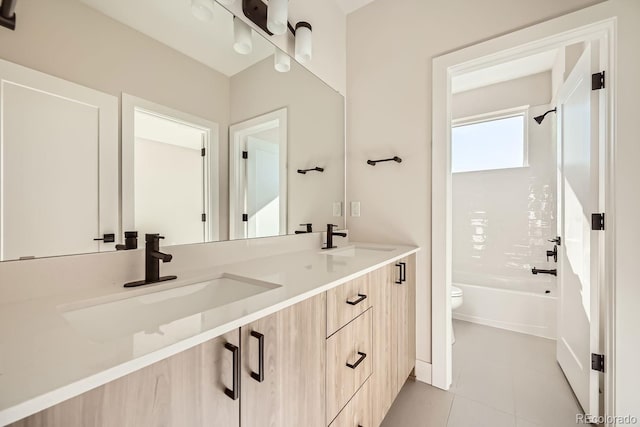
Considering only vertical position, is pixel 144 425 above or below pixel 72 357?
below

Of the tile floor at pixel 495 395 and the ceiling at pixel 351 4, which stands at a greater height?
the ceiling at pixel 351 4

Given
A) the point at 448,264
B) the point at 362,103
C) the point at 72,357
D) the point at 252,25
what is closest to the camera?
the point at 72,357

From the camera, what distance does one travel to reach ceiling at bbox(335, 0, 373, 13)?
1.99 metres

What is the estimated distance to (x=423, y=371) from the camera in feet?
5.61

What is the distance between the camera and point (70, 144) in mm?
809

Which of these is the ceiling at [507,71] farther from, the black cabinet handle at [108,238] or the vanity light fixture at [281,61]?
the black cabinet handle at [108,238]

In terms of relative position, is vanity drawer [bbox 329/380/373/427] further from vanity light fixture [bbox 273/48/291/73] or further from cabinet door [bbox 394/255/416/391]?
vanity light fixture [bbox 273/48/291/73]

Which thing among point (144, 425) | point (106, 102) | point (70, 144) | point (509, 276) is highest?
point (106, 102)

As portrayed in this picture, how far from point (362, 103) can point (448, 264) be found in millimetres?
1330

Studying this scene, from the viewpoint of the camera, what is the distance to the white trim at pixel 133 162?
91 cm

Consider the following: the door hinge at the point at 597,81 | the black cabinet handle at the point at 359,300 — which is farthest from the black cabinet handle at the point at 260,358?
the door hinge at the point at 597,81

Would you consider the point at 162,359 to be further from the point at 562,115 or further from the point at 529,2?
the point at 562,115

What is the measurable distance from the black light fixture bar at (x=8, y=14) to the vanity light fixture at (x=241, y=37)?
2.46 feet

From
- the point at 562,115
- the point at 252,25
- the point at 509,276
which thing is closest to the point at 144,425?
the point at 252,25
